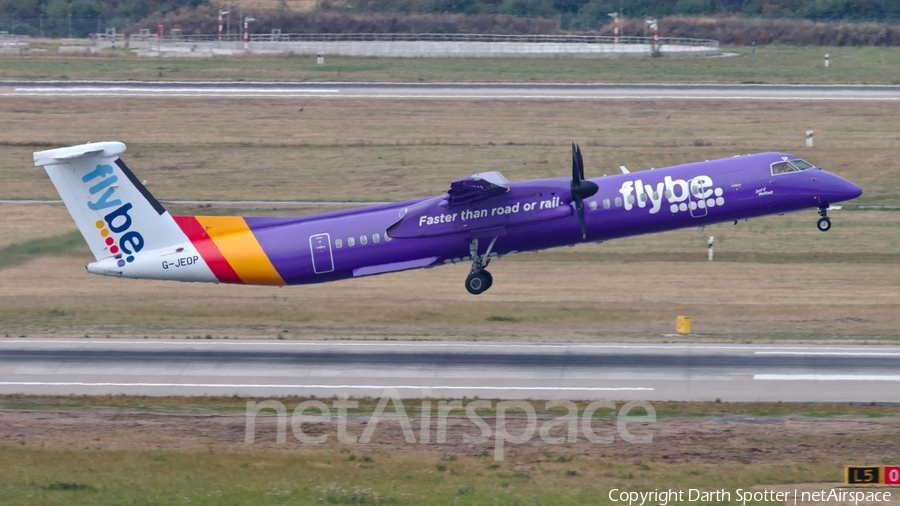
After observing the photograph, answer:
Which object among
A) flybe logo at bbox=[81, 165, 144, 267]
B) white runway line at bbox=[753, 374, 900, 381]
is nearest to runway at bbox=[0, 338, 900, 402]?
white runway line at bbox=[753, 374, 900, 381]

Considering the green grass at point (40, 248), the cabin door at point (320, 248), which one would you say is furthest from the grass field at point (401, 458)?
the green grass at point (40, 248)

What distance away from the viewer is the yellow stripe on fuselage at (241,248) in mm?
35719

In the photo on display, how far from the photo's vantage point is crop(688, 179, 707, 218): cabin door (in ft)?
114

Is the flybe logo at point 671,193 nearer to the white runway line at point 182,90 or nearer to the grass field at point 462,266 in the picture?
the grass field at point 462,266

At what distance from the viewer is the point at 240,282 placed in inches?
1436

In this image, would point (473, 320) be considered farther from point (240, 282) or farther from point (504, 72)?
point (504, 72)

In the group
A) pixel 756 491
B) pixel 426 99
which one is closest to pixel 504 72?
pixel 426 99

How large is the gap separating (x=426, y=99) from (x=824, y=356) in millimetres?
43205

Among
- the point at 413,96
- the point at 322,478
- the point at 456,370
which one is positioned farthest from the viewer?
the point at 413,96

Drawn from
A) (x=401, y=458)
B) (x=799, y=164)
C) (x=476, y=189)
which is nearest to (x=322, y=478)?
(x=401, y=458)

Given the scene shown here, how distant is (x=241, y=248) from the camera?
3575 centimetres

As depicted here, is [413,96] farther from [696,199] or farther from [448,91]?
[696,199]

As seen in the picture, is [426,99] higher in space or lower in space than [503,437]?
higher

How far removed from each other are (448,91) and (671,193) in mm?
42623
